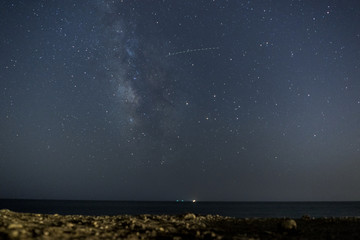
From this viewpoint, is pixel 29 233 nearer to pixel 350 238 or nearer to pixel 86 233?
pixel 86 233

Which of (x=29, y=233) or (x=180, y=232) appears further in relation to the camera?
(x=180, y=232)

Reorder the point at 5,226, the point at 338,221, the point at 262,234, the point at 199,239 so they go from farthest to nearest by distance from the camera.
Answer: the point at 338,221 < the point at 262,234 < the point at 199,239 < the point at 5,226

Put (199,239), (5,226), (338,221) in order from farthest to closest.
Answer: (338,221), (199,239), (5,226)

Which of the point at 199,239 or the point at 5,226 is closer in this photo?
the point at 5,226

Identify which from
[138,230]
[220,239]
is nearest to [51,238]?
[138,230]

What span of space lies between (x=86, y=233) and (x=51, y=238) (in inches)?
62.7

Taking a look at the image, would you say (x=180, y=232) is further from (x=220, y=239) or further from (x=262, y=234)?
(x=262, y=234)

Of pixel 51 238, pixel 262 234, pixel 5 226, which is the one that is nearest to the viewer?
pixel 51 238

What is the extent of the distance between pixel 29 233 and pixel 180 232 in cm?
508

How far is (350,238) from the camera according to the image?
10.0 meters

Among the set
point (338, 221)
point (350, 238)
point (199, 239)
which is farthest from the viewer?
point (338, 221)

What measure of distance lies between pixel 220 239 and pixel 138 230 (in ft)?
10.8

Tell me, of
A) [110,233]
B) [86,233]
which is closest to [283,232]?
[110,233]

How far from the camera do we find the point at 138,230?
35.2 ft
